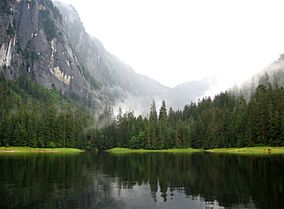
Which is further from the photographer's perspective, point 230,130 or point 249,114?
point 230,130

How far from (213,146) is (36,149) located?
9369 cm

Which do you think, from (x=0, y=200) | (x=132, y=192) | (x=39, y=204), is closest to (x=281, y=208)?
(x=132, y=192)

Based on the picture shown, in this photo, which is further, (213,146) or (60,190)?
(213,146)

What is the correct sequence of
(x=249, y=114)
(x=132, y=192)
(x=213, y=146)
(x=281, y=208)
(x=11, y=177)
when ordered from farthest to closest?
(x=213, y=146) → (x=249, y=114) → (x=11, y=177) → (x=132, y=192) → (x=281, y=208)

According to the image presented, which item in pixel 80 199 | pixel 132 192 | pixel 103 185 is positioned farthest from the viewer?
pixel 103 185

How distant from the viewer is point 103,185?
48969mm

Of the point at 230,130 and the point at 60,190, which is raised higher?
the point at 230,130

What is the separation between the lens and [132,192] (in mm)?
43188

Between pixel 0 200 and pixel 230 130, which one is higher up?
pixel 230 130

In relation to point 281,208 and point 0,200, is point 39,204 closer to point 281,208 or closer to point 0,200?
point 0,200

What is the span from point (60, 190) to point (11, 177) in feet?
53.5

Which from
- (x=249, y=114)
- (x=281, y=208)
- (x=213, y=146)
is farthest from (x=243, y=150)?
(x=281, y=208)

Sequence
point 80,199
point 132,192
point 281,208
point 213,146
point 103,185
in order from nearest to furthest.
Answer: point 281,208, point 80,199, point 132,192, point 103,185, point 213,146

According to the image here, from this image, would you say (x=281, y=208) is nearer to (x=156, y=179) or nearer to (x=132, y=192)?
(x=132, y=192)
